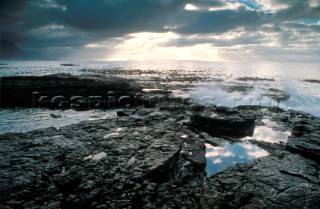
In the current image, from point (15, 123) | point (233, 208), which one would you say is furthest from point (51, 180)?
point (15, 123)

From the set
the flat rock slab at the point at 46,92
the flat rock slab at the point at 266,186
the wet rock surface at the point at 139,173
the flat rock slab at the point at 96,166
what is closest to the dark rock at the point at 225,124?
the wet rock surface at the point at 139,173

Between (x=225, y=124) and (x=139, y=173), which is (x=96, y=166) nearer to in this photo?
(x=139, y=173)

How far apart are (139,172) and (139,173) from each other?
0.18 feet

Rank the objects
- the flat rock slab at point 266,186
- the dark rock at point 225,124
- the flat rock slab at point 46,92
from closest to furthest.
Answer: the flat rock slab at point 266,186 < the dark rock at point 225,124 < the flat rock slab at point 46,92

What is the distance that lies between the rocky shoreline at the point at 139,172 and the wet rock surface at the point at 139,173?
25 mm

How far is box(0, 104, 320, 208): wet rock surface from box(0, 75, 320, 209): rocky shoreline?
3 cm

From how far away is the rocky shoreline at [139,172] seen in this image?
5.95 m

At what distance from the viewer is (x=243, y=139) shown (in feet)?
44.7

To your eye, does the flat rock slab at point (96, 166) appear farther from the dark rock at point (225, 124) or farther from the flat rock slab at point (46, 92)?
the flat rock slab at point (46, 92)

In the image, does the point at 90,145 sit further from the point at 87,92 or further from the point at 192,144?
the point at 87,92

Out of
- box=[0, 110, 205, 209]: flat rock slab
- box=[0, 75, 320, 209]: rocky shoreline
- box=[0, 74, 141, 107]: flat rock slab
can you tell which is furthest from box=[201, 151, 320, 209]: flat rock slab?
box=[0, 74, 141, 107]: flat rock slab

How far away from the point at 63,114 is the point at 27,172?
14.7 metres

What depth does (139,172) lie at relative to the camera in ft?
23.7

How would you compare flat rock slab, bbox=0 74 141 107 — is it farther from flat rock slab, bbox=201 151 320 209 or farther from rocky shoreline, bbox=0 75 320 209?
flat rock slab, bbox=201 151 320 209
